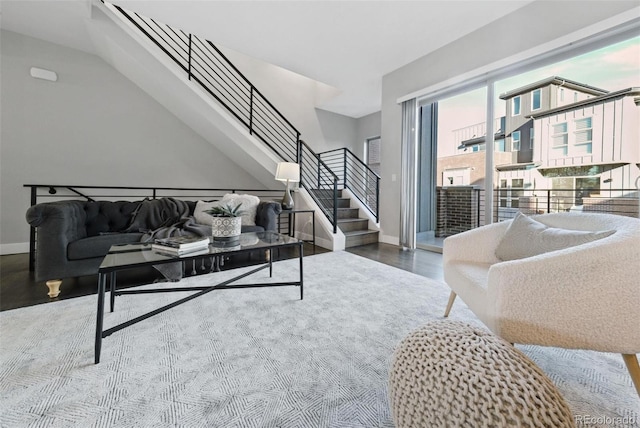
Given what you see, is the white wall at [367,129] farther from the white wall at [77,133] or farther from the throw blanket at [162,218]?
the throw blanket at [162,218]

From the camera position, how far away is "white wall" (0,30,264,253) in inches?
130

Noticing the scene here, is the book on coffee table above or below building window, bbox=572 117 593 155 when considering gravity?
below

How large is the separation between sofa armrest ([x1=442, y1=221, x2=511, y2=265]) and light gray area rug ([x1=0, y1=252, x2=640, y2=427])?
43 cm

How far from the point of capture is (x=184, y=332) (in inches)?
58.8

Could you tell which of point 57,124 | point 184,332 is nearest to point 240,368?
point 184,332

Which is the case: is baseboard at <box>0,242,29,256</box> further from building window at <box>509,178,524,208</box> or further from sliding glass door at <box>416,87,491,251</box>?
building window at <box>509,178,524,208</box>

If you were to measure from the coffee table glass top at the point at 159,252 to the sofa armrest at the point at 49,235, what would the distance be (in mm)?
740

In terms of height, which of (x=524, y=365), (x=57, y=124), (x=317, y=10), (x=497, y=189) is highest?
(x=317, y=10)

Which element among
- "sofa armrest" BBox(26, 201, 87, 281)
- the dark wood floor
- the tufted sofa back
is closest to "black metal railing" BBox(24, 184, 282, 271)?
the dark wood floor

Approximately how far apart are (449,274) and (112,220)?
3327mm

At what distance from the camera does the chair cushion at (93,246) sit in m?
2.13

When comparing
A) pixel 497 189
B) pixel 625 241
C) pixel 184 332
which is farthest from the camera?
pixel 497 189

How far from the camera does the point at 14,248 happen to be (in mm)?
3320

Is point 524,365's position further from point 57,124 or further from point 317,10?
point 57,124
